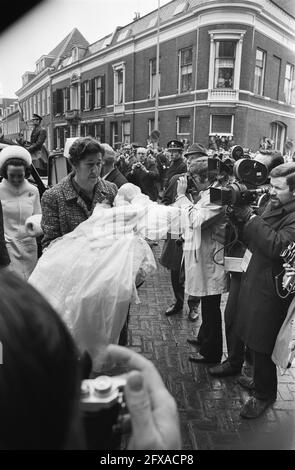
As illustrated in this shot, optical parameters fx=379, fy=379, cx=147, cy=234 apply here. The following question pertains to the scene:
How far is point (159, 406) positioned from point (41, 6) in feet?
5.03

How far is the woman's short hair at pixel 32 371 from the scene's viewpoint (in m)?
0.55

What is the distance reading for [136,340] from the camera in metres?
3.77

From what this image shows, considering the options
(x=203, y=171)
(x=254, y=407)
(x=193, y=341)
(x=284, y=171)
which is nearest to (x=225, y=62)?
(x=203, y=171)

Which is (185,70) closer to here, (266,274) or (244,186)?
(244,186)

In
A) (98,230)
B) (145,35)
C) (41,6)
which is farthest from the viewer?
(145,35)

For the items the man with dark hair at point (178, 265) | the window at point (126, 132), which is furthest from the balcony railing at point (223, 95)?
the man with dark hair at point (178, 265)

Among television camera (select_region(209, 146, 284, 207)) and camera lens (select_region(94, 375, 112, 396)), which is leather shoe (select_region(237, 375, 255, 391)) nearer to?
television camera (select_region(209, 146, 284, 207))

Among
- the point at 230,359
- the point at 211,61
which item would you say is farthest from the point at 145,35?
the point at 230,359

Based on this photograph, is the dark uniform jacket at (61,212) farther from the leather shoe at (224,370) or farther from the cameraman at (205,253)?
the leather shoe at (224,370)

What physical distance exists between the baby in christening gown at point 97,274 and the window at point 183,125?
1308 cm

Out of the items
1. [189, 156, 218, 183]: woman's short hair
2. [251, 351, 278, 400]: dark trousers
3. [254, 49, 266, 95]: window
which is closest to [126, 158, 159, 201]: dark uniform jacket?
[189, 156, 218, 183]: woman's short hair

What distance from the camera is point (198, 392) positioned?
9.82ft
